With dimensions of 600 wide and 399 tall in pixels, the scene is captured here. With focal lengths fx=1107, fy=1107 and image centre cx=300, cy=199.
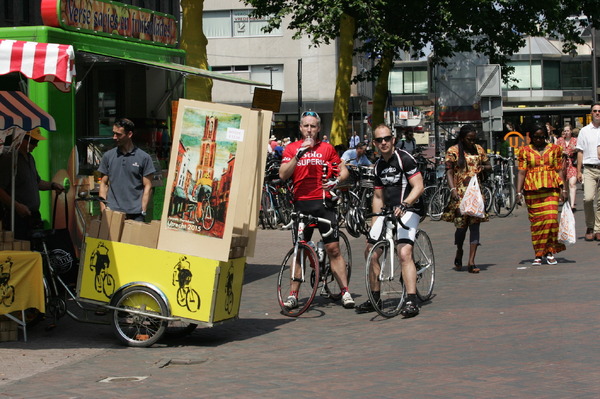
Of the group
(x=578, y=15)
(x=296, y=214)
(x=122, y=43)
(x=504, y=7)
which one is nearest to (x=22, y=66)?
(x=296, y=214)

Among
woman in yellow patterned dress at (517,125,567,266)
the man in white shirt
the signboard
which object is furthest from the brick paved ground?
the man in white shirt

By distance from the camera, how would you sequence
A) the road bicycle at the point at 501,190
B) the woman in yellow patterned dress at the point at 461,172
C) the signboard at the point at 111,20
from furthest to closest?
1. the road bicycle at the point at 501,190
2. the woman in yellow patterned dress at the point at 461,172
3. the signboard at the point at 111,20

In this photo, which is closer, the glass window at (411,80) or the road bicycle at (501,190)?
the road bicycle at (501,190)

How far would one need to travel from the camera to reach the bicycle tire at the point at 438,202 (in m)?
23.6

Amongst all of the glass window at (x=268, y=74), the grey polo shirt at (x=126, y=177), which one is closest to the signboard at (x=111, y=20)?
the grey polo shirt at (x=126, y=177)

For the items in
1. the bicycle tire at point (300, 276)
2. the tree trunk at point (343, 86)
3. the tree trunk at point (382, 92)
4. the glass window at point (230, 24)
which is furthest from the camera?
the glass window at point (230, 24)

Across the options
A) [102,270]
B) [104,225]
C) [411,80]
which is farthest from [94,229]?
[411,80]

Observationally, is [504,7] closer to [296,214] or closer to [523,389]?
[296,214]

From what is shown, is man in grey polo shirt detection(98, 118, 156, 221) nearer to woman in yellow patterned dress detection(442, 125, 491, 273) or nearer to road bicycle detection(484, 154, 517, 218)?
woman in yellow patterned dress detection(442, 125, 491, 273)

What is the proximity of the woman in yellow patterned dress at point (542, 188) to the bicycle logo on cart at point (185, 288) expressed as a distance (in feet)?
20.6

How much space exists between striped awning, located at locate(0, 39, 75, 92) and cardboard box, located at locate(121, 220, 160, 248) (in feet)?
4.43

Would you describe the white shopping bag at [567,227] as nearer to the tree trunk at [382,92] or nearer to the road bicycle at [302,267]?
the road bicycle at [302,267]

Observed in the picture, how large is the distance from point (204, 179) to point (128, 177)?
2.05 metres

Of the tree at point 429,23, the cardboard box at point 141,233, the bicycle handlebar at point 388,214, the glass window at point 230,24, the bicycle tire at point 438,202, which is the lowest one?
the cardboard box at point 141,233
